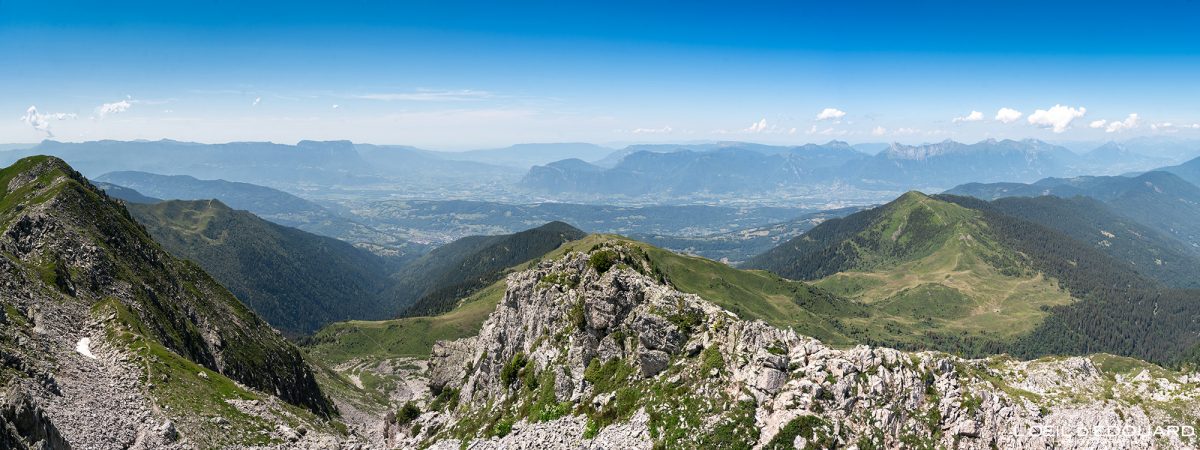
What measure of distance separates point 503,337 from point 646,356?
35.2 meters

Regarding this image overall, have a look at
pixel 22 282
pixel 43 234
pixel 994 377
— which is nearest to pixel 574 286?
pixel 994 377

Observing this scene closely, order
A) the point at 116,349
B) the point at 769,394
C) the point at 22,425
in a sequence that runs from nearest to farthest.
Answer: the point at 22,425 → the point at 769,394 → the point at 116,349

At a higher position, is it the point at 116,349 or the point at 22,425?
the point at 22,425

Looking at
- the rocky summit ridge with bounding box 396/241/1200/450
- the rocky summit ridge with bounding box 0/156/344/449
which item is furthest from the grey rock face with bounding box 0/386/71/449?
the rocky summit ridge with bounding box 396/241/1200/450

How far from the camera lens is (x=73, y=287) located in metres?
89.6

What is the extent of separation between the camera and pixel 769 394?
164 feet

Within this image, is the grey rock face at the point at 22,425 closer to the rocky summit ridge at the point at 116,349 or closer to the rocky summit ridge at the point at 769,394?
the rocky summit ridge at the point at 116,349

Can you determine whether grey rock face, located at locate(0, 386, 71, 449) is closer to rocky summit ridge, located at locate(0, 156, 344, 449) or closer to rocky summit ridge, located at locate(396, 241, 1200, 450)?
rocky summit ridge, located at locate(0, 156, 344, 449)

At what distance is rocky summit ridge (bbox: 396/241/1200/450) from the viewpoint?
45.1 m

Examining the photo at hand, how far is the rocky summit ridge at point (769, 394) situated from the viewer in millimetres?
45094

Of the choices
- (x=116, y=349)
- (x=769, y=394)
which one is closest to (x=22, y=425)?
(x=116, y=349)

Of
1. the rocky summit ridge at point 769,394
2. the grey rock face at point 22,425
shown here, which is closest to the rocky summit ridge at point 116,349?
the grey rock face at point 22,425

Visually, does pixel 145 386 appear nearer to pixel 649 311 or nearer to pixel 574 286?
pixel 574 286

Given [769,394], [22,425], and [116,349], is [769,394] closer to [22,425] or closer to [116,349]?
[22,425]
